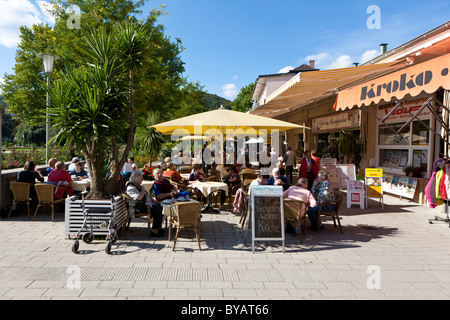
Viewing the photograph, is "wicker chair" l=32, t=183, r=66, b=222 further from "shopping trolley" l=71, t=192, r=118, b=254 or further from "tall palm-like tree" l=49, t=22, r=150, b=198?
"shopping trolley" l=71, t=192, r=118, b=254

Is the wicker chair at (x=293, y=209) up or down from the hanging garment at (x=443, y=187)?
down

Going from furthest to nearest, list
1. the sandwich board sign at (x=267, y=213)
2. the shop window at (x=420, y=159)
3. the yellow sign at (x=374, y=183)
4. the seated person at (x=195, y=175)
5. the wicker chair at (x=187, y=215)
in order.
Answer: the shop window at (x=420, y=159)
the yellow sign at (x=374, y=183)
the seated person at (x=195, y=175)
the sandwich board sign at (x=267, y=213)
the wicker chair at (x=187, y=215)

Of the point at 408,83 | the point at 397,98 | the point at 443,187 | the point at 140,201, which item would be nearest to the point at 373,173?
the point at 443,187

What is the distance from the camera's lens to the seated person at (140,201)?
536 cm

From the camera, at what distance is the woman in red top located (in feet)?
29.8

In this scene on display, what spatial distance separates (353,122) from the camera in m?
12.4

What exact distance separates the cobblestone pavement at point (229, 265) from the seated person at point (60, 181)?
0.76m

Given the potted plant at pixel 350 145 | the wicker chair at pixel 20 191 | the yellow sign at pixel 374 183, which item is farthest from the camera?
the potted plant at pixel 350 145

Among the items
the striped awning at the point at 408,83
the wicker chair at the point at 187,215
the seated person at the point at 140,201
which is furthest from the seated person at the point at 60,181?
the striped awning at the point at 408,83

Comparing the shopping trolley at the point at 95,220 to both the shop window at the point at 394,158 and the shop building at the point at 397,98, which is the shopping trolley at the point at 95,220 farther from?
the shop window at the point at 394,158

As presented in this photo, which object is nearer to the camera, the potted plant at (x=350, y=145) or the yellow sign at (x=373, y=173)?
the yellow sign at (x=373, y=173)

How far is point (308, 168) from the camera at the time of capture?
938 centimetres
